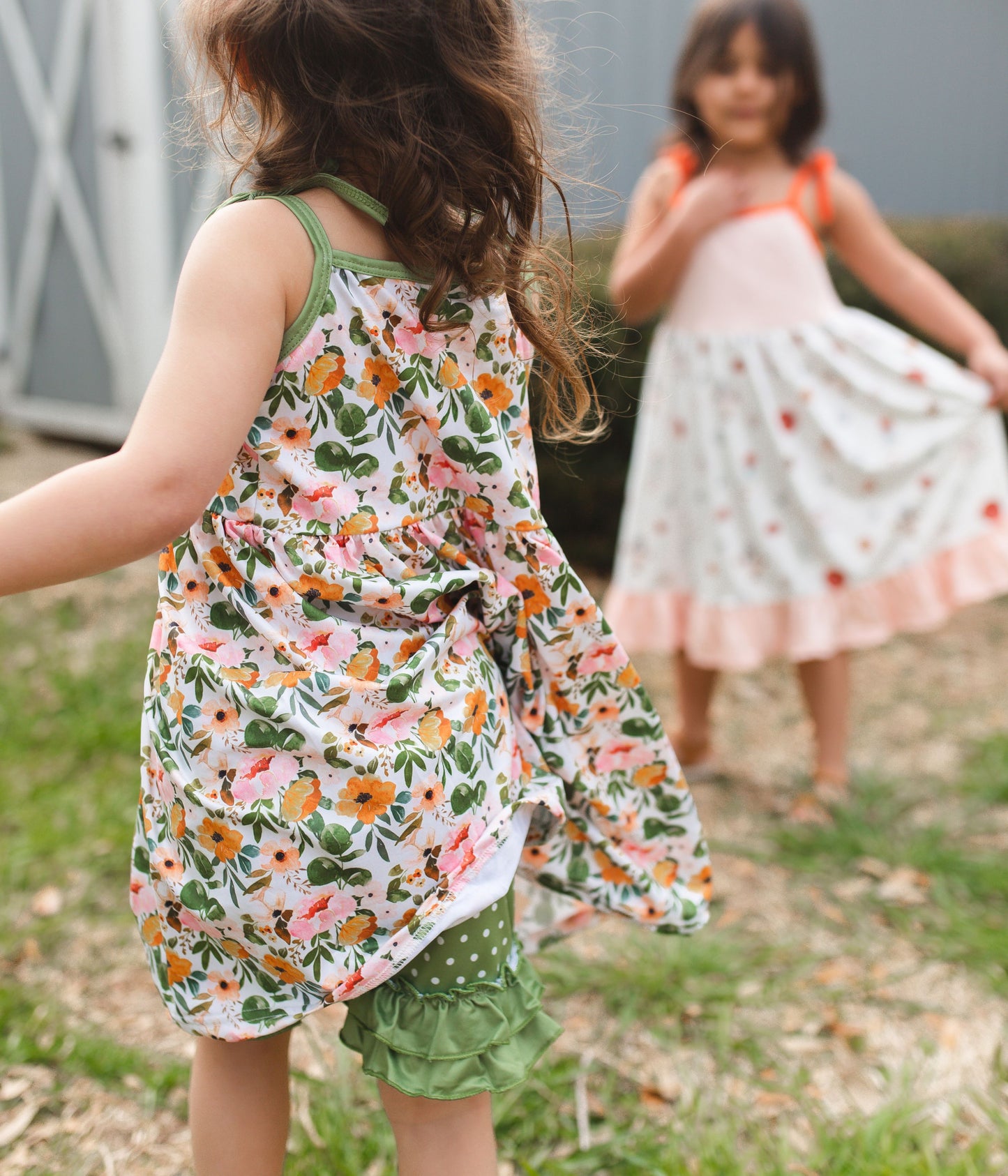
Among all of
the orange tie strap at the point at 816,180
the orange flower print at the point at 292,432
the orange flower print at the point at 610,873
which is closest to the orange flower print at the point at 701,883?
the orange flower print at the point at 610,873

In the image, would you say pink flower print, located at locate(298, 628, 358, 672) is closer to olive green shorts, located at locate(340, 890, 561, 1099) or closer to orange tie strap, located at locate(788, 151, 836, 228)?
olive green shorts, located at locate(340, 890, 561, 1099)

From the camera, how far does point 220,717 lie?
3.71 ft

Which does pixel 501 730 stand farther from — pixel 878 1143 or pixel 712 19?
pixel 712 19

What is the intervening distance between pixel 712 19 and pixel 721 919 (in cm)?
182

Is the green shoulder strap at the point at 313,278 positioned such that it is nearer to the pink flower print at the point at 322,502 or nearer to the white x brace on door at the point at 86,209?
the pink flower print at the point at 322,502

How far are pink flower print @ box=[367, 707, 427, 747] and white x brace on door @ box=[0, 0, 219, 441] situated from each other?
14.6 feet

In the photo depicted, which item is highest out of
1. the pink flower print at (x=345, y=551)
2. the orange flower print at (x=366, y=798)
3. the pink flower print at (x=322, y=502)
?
the pink flower print at (x=322, y=502)

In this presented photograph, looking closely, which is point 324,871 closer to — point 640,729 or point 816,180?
point 640,729

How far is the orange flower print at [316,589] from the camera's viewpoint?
43.9 inches

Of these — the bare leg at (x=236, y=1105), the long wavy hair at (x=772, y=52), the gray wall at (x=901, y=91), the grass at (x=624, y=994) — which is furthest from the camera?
the gray wall at (x=901, y=91)

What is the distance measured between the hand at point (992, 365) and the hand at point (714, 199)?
1.97ft

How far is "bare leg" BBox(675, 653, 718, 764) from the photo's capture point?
2857 millimetres

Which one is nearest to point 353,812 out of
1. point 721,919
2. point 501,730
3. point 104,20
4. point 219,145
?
point 501,730

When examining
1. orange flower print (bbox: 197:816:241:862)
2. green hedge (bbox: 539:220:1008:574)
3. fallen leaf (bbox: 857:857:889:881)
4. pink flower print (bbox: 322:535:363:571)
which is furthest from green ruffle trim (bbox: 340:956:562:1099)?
green hedge (bbox: 539:220:1008:574)
